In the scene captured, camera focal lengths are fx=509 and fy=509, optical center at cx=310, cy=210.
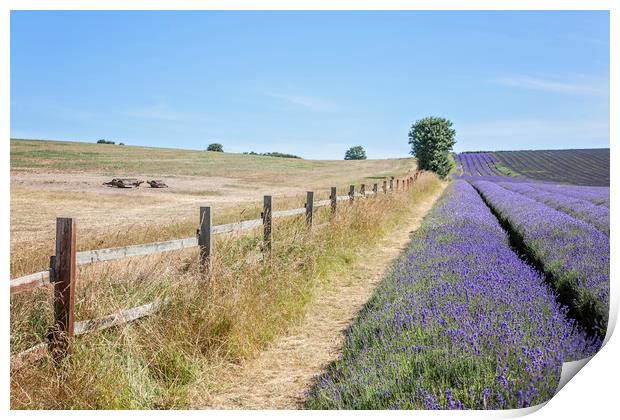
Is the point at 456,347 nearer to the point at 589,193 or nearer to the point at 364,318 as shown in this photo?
the point at 364,318

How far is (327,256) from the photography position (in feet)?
28.6

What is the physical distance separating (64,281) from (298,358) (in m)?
2.26

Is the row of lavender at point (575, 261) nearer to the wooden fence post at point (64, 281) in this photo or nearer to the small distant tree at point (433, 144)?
the wooden fence post at point (64, 281)

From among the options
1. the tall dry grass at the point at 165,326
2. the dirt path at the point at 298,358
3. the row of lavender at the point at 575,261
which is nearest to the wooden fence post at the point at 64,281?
the tall dry grass at the point at 165,326

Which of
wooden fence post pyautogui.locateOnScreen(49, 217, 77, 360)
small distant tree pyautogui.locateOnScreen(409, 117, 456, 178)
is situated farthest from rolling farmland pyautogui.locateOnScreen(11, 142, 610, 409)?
small distant tree pyautogui.locateOnScreen(409, 117, 456, 178)

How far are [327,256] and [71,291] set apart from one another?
5.27 m

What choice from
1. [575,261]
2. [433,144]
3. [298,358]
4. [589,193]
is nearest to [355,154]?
[433,144]

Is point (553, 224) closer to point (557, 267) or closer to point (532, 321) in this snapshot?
point (557, 267)

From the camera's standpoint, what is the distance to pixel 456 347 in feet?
11.2

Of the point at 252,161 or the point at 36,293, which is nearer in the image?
the point at 36,293

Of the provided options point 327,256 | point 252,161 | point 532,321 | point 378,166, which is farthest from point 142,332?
point 378,166

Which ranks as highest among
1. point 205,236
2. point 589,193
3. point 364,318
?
point 589,193

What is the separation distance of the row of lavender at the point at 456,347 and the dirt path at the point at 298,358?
29cm
